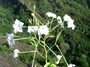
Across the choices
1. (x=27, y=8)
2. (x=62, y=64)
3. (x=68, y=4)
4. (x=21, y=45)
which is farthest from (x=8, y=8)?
(x=62, y=64)

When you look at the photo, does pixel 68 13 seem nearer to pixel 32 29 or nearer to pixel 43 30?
pixel 32 29

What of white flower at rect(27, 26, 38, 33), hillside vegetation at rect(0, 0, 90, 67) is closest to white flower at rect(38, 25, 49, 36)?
white flower at rect(27, 26, 38, 33)

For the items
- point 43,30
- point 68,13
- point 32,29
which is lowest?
point 43,30

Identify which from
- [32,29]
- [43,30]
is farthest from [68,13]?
[43,30]

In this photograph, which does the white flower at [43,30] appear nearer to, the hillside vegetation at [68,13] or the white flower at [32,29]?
the white flower at [32,29]

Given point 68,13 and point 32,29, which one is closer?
point 32,29

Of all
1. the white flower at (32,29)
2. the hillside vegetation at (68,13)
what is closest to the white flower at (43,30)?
the white flower at (32,29)

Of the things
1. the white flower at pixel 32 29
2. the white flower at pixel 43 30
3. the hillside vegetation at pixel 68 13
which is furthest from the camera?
the hillside vegetation at pixel 68 13

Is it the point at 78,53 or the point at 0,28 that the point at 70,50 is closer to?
the point at 78,53

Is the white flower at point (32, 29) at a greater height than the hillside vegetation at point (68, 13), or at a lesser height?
lesser
